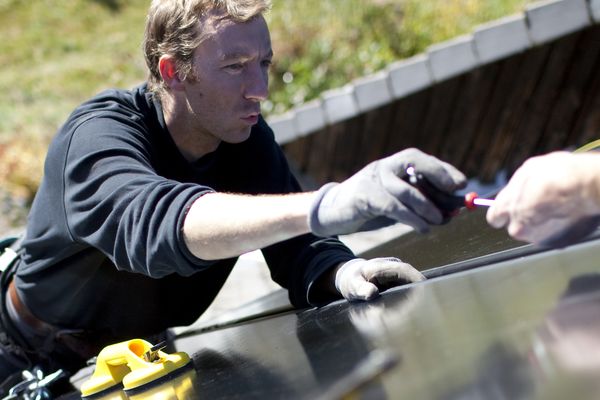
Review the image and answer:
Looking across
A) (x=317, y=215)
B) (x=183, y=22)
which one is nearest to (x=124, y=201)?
(x=317, y=215)

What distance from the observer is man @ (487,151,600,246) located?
4.58ft

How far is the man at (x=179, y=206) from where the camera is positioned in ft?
5.57

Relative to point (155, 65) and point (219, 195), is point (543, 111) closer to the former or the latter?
point (155, 65)

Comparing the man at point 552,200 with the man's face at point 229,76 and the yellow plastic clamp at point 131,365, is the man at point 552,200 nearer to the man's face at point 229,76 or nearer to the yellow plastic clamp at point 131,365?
the yellow plastic clamp at point 131,365

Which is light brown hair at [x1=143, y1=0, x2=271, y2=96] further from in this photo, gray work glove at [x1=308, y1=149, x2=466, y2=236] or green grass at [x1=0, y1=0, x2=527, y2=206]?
green grass at [x1=0, y1=0, x2=527, y2=206]

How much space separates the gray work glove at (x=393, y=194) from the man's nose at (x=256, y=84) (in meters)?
0.81

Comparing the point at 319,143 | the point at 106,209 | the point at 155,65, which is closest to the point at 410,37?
the point at 319,143

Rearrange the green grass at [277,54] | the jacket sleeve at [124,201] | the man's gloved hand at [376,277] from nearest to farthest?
the jacket sleeve at [124,201] → the man's gloved hand at [376,277] → the green grass at [277,54]

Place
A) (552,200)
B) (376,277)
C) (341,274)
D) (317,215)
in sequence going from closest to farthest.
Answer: (552,200), (317,215), (376,277), (341,274)

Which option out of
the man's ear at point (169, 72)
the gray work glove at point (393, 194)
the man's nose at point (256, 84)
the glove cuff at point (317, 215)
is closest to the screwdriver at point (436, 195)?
the gray work glove at point (393, 194)

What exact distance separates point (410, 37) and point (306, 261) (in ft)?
14.5

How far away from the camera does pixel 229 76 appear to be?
2.31 m

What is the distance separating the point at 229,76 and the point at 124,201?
54cm

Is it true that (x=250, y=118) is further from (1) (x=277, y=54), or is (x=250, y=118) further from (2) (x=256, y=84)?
(1) (x=277, y=54)
